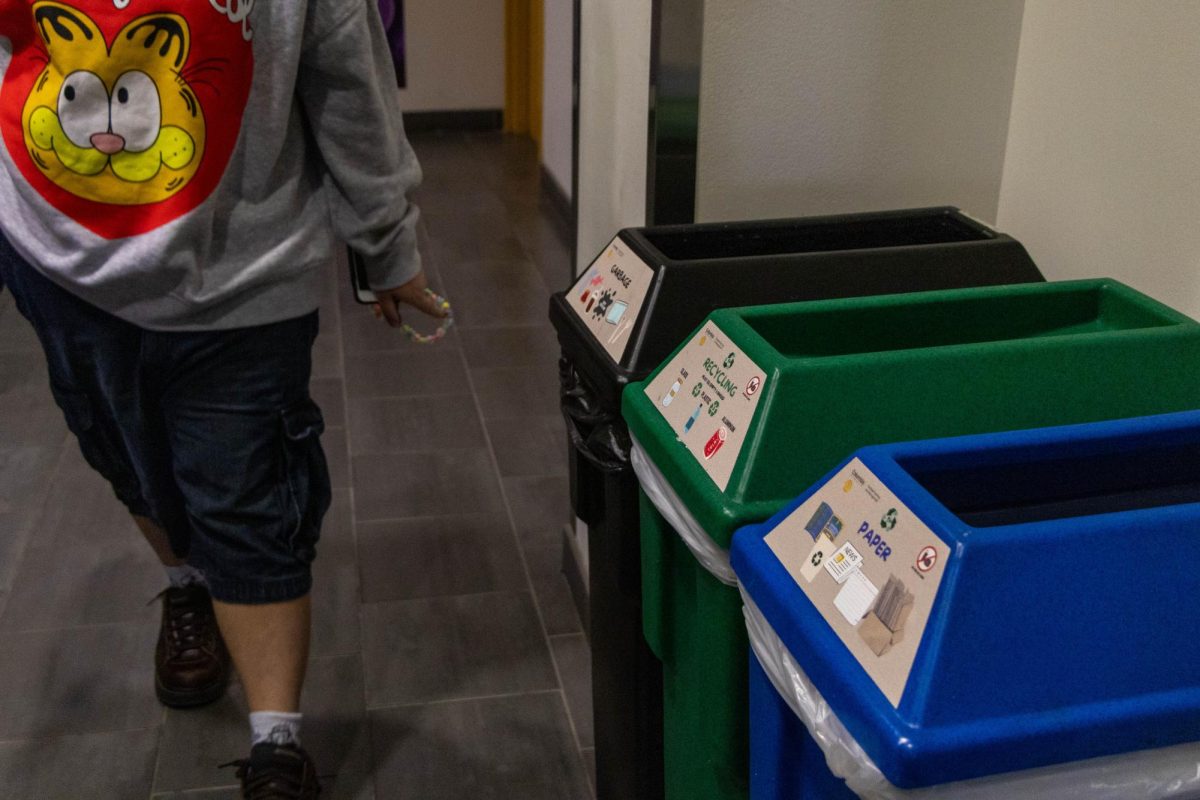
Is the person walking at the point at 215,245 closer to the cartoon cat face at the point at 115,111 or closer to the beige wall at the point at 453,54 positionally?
the cartoon cat face at the point at 115,111

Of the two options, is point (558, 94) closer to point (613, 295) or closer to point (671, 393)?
point (613, 295)

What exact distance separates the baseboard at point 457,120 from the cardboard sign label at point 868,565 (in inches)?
214

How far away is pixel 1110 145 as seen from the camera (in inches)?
59.0

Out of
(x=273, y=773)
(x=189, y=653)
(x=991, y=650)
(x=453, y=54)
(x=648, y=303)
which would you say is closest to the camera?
(x=991, y=650)

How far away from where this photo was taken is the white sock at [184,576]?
2062 mm

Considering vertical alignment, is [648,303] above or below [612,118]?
below

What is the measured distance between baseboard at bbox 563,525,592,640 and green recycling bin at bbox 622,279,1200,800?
854mm

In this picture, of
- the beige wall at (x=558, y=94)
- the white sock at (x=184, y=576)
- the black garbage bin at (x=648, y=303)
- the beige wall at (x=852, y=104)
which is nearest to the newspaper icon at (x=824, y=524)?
the black garbage bin at (x=648, y=303)

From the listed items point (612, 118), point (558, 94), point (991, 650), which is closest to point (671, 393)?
point (991, 650)

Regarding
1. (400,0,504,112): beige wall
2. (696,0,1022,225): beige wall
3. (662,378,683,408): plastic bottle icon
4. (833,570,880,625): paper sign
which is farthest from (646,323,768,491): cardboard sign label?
(400,0,504,112): beige wall

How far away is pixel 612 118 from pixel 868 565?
1.13 meters

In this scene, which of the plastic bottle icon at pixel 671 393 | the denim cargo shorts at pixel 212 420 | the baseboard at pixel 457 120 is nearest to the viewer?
the plastic bottle icon at pixel 671 393

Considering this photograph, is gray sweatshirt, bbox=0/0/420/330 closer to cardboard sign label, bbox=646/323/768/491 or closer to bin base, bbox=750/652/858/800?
cardboard sign label, bbox=646/323/768/491

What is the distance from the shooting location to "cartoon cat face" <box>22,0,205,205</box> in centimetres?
134
